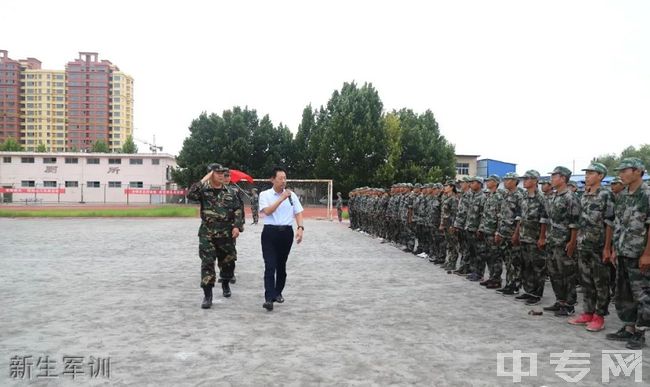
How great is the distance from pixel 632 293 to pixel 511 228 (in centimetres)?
286

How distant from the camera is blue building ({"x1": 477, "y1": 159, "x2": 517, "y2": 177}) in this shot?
2259 inches

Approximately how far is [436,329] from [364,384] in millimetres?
2029

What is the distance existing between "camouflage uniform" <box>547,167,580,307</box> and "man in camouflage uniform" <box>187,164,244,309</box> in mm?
4310

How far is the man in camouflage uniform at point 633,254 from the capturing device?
5.18m

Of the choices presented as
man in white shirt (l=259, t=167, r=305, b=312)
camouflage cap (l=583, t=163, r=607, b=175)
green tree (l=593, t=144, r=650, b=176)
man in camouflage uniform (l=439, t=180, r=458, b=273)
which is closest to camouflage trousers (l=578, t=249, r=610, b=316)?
camouflage cap (l=583, t=163, r=607, b=175)

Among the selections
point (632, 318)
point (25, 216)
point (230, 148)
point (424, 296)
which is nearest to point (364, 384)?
point (632, 318)

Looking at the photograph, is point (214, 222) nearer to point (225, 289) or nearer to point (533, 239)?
point (225, 289)

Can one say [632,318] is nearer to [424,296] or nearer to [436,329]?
[436,329]

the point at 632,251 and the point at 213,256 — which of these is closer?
the point at 632,251

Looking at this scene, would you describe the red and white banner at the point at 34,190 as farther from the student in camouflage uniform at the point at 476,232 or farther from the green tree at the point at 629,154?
the green tree at the point at 629,154

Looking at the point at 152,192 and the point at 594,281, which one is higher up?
the point at 152,192

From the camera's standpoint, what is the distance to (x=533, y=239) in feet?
24.3

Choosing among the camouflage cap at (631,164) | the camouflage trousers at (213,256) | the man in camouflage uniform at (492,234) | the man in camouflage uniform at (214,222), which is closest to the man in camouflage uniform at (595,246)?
the camouflage cap at (631,164)

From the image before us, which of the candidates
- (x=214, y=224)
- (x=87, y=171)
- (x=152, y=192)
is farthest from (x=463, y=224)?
(x=87, y=171)
